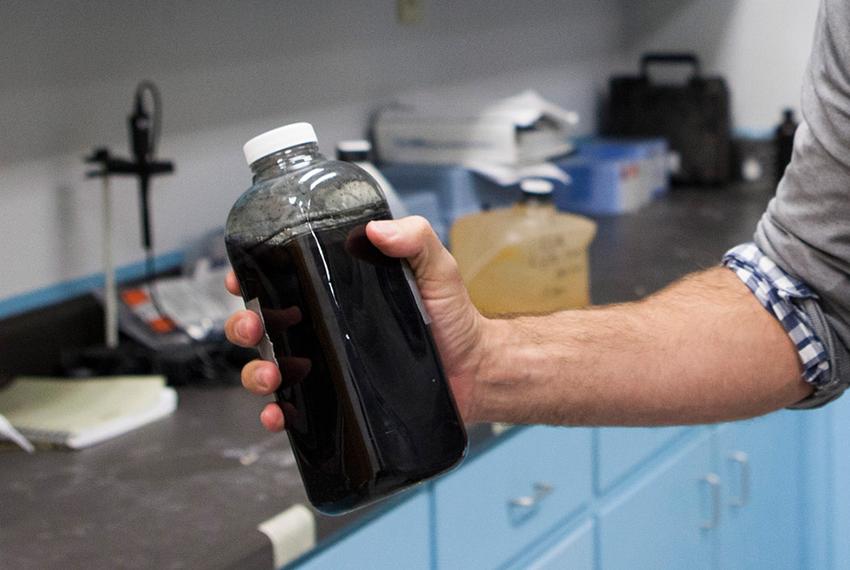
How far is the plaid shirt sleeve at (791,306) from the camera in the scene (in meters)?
1.10

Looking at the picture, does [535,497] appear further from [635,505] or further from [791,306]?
[791,306]

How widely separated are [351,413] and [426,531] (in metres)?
0.62

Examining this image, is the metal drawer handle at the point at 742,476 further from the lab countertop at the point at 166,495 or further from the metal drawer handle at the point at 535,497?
the lab countertop at the point at 166,495

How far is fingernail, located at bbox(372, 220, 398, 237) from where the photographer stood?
2.64ft

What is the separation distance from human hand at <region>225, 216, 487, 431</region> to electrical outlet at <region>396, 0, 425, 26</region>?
4.96ft

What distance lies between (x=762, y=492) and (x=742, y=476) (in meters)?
0.10

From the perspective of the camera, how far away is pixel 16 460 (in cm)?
137

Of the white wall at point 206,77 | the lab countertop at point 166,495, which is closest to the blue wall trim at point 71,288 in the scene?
the white wall at point 206,77

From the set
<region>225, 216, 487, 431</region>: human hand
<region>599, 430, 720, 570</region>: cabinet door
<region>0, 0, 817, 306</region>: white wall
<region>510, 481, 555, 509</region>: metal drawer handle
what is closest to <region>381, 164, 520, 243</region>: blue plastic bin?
<region>0, 0, 817, 306</region>: white wall

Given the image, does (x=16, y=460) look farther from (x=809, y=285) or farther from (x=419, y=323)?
(x=809, y=285)

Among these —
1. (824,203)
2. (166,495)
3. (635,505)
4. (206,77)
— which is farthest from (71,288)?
(824,203)

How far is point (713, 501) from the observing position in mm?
1988

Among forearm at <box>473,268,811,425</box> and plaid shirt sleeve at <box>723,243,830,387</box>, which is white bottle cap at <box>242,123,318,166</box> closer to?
forearm at <box>473,268,811,425</box>

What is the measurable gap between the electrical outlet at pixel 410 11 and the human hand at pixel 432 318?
4.96 ft
